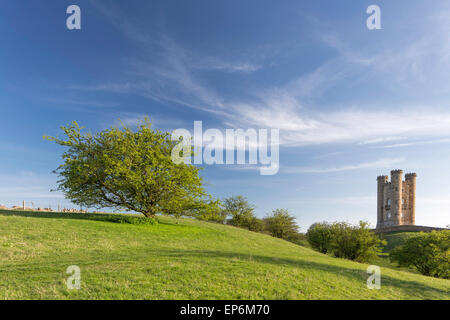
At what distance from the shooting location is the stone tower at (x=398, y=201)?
87.6 meters

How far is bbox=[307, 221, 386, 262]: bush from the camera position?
36.3 metres

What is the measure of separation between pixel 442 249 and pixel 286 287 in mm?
33136

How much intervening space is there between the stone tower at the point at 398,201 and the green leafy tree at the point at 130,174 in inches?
3233

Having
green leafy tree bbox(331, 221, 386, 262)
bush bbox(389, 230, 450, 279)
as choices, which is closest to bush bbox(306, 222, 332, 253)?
green leafy tree bbox(331, 221, 386, 262)

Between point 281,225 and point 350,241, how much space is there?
60.4ft

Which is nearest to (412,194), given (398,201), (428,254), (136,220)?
(398,201)

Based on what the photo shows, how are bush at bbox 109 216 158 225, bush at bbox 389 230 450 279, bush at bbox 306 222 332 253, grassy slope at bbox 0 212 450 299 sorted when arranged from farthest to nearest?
bush at bbox 306 222 332 253 < bush at bbox 389 230 450 279 < bush at bbox 109 216 158 225 < grassy slope at bbox 0 212 450 299

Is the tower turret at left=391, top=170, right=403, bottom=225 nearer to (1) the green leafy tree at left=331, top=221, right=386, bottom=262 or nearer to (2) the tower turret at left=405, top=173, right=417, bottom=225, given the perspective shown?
(2) the tower turret at left=405, top=173, right=417, bottom=225

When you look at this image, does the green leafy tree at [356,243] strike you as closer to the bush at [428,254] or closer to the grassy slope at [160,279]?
the bush at [428,254]

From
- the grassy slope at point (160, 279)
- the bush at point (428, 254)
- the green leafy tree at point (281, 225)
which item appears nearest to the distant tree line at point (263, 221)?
the green leafy tree at point (281, 225)

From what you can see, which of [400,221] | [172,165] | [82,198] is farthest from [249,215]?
[400,221]

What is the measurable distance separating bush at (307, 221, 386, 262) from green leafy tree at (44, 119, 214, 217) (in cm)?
2232
